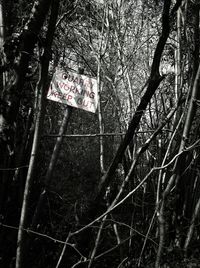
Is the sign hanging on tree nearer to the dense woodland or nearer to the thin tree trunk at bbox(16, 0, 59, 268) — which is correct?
the dense woodland

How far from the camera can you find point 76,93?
7.18ft

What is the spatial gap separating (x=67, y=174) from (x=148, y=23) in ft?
10.6

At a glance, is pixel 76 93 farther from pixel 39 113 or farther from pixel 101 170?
pixel 101 170

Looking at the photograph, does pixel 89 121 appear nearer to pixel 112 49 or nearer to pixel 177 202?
pixel 112 49

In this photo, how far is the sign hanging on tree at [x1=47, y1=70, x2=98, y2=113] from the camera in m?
2.15

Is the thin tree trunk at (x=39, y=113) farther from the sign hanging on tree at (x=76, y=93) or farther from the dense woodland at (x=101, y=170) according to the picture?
the sign hanging on tree at (x=76, y=93)

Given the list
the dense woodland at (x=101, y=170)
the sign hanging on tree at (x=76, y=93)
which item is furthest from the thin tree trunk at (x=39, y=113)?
the sign hanging on tree at (x=76, y=93)

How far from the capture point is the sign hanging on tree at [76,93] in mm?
2152

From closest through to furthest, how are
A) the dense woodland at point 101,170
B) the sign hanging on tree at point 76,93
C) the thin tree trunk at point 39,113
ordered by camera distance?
the thin tree trunk at point 39,113 < the dense woodland at point 101,170 < the sign hanging on tree at point 76,93

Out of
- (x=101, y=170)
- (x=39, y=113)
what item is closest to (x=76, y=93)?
(x=39, y=113)

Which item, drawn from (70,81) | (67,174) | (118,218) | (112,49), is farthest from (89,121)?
(70,81)

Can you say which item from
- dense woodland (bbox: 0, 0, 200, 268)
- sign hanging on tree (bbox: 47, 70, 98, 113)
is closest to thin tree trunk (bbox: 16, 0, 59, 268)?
dense woodland (bbox: 0, 0, 200, 268)

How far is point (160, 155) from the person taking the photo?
2857mm

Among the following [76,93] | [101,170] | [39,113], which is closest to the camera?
[39,113]
